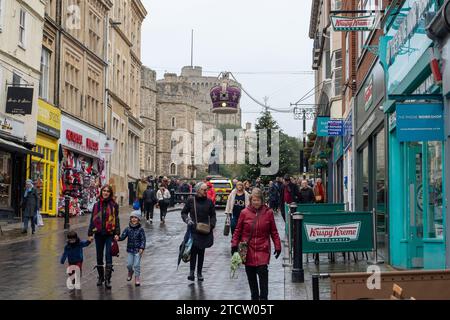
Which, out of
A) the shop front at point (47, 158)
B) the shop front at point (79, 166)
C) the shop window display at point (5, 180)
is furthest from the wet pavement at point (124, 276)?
the shop front at point (79, 166)

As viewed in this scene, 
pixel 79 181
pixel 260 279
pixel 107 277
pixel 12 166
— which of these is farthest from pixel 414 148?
pixel 79 181

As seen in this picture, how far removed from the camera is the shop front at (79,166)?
115 feet

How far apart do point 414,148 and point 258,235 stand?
5126mm

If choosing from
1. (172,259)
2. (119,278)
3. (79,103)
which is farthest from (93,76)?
(119,278)

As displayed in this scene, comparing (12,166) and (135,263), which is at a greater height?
(12,166)

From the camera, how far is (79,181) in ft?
123

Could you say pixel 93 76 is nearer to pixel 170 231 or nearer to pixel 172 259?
pixel 170 231

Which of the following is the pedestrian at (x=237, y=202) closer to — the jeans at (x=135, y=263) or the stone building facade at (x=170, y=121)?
the jeans at (x=135, y=263)

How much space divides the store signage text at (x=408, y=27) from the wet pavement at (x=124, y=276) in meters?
4.84

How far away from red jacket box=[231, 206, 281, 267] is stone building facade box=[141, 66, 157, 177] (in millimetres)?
83209

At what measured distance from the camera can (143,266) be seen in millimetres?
15055

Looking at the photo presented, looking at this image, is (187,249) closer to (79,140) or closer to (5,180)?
(5,180)

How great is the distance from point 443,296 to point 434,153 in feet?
19.8

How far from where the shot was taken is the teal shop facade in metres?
11.1
